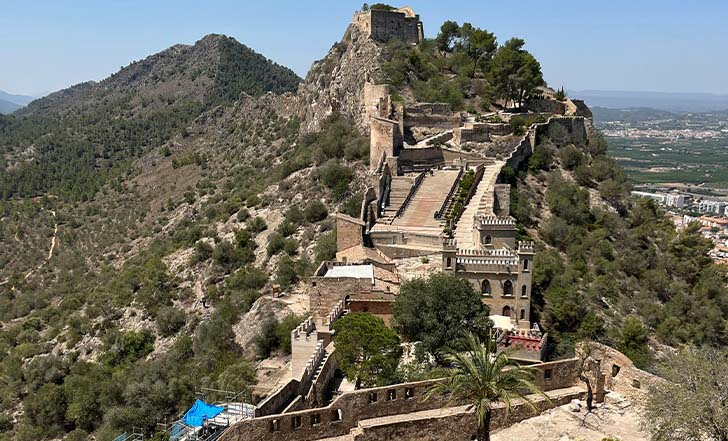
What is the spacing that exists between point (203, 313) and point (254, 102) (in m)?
48.6

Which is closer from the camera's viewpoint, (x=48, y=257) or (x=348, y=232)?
(x=348, y=232)

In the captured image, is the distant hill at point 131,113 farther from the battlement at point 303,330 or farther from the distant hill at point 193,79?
the battlement at point 303,330

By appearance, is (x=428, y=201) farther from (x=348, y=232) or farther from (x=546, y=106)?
(x=546, y=106)

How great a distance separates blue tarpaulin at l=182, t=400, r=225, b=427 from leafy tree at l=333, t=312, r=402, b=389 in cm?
412

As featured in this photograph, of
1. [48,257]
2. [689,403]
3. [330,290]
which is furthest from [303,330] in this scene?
[48,257]

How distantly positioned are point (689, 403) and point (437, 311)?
9114mm

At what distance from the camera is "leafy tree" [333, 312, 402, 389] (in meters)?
17.2

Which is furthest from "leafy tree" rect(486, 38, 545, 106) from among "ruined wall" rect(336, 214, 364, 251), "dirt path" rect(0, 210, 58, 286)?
"dirt path" rect(0, 210, 58, 286)

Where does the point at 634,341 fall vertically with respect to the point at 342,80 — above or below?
below

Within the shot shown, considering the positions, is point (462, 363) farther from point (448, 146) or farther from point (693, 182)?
point (693, 182)

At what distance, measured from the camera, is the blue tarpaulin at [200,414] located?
1431cm

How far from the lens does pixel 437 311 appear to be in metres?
19.9

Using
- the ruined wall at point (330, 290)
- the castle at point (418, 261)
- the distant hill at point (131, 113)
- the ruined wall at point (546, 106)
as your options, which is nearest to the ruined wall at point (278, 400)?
the castle at point (418, 261)

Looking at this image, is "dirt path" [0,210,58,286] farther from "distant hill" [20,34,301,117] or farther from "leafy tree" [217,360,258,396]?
"leafy tree" [217,360,258,396]
